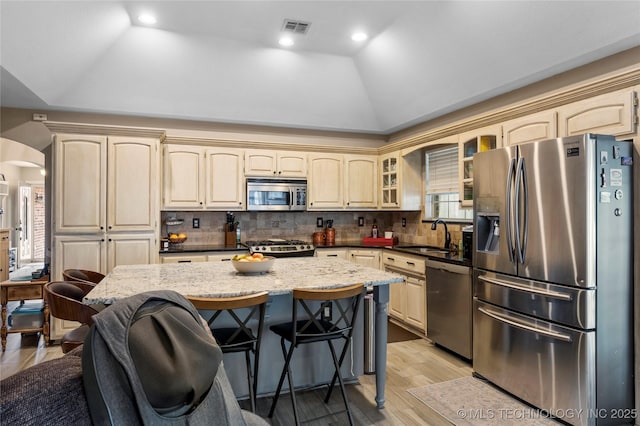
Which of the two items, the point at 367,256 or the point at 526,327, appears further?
the point at 367,256

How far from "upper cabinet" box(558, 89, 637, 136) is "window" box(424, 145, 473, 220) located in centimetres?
173

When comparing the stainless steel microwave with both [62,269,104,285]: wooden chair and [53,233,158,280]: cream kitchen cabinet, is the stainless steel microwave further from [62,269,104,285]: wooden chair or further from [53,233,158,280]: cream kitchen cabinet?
[62,269,104,285]: wooden chair

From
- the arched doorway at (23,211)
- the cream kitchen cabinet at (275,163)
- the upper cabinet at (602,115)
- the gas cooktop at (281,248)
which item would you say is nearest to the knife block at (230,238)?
the gas cooktop at (281,248)

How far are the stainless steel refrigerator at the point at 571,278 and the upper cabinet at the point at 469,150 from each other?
91 centimetres

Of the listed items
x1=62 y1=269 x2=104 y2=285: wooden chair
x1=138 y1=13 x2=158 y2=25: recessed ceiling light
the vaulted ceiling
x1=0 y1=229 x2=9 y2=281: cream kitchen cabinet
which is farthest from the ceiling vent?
x1=0 y1=229 x2=9 y2=281: cream kitchen cabinet

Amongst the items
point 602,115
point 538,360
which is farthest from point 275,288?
point 602,115

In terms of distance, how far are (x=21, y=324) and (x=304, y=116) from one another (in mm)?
4024

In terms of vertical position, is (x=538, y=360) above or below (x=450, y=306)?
below

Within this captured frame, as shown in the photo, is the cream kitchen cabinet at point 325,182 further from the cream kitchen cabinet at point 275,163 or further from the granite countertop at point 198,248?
the granite countertop at point 198,248

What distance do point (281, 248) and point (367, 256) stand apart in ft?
3.91

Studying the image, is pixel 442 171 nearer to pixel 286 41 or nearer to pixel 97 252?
pixel 286 41

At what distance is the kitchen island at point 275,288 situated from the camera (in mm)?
2373

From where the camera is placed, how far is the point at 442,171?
5.02 m

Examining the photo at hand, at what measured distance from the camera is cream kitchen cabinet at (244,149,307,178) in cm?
509
